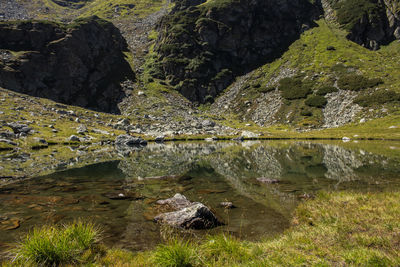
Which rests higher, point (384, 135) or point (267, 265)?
point (267, 265)

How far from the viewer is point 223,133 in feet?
265

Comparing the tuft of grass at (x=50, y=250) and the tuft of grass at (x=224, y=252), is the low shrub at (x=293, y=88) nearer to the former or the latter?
the tuft of grass at (x=224, y=252)

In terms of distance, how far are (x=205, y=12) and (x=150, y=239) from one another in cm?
16431

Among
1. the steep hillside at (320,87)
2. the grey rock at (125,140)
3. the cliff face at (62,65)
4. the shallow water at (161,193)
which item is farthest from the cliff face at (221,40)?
the shallow water at (161,193)

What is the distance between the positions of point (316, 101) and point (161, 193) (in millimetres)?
89537

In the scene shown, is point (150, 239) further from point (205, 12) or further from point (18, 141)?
point (205, 12)

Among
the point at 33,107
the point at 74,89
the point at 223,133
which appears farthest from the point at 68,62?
the point at 223,133

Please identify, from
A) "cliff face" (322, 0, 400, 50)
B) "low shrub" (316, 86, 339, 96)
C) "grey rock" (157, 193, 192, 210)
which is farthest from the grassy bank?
"cliff face" (322, 0, 400, 50)

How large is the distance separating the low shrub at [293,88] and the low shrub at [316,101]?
4388mm

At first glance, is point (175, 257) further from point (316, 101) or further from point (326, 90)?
point (326, 90)

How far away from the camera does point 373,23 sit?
5202 inches

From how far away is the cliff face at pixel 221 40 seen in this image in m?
131

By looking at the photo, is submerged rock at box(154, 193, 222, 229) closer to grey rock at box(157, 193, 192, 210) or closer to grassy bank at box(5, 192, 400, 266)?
grey rock at box(157, 193, 192, 210)

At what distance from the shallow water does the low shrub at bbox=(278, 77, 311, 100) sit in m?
75.7
